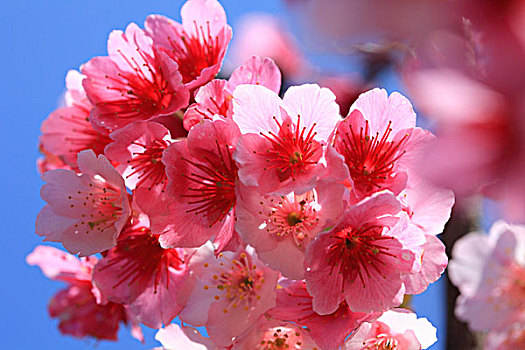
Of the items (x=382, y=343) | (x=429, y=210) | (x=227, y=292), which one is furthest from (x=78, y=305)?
(x=429, y=210)

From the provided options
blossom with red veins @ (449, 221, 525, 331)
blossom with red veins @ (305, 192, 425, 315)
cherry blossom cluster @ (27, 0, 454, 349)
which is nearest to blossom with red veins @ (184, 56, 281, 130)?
cherry blossom cluster @ (27, 0, 454, 349)

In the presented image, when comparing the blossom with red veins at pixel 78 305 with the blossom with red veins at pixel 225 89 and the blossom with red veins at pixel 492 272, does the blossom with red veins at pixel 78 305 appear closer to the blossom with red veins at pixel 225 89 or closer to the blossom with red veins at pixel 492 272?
the blossom with red veins at pixel 225 89

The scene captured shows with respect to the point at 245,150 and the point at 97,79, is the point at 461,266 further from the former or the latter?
the point at 97,79

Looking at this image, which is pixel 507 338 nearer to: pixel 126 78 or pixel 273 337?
pixel 273 337

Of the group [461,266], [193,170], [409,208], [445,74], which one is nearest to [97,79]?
[193,170]

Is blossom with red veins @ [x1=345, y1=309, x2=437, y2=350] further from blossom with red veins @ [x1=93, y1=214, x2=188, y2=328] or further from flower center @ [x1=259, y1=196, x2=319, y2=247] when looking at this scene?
blossom with red veins @ [x1=93, y1=214, x2=188, y2=328]

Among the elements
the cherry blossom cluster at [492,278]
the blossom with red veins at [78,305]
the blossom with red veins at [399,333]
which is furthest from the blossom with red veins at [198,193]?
the cherry blossom cluster at [492,278]

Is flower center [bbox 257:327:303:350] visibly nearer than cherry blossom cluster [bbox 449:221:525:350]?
Yes
